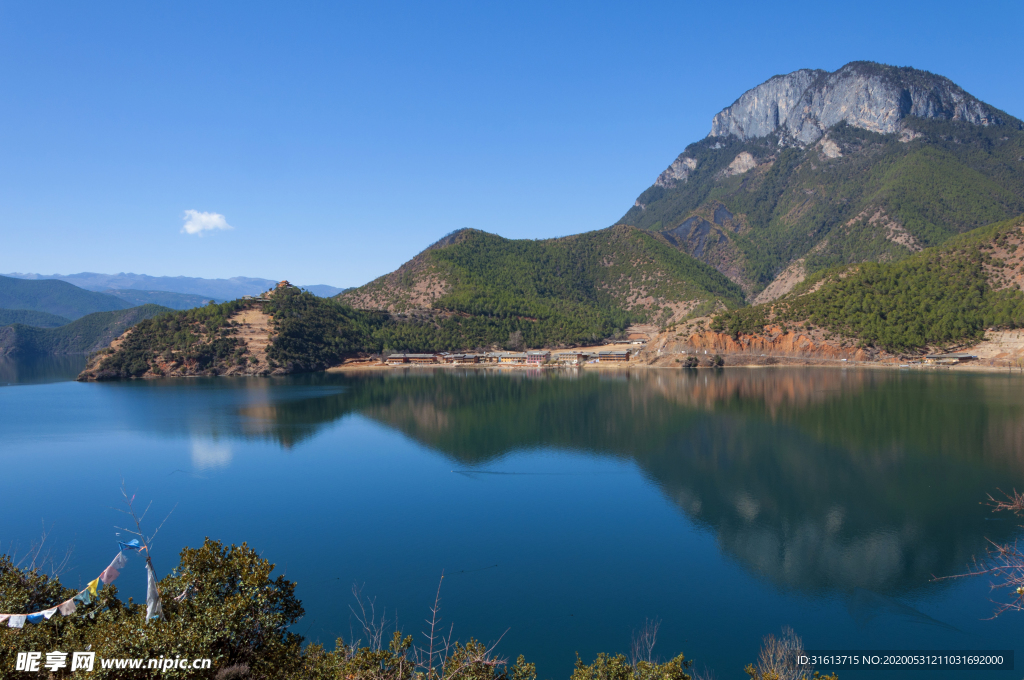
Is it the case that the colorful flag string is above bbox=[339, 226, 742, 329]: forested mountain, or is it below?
below

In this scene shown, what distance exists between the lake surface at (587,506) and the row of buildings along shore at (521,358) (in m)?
47.3

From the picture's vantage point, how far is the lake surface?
900 inches

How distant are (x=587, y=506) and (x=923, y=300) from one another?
92773 millimetres

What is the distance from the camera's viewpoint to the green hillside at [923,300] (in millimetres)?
95250

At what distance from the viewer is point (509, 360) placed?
12519cm

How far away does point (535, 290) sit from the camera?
183875 millimetres

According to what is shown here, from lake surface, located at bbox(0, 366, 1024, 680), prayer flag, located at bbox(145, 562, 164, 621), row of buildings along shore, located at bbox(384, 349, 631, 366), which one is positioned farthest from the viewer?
row of buildings along shore, located at bbox(384, 349, 631, 366)

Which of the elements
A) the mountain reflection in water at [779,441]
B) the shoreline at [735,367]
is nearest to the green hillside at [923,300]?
the shoreline at [735,367]

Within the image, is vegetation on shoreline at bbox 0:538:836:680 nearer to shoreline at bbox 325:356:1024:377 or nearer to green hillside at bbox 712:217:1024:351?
shoreline at bbox 325:356:1024:377

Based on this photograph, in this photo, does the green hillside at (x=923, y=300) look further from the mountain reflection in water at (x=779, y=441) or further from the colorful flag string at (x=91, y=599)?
the colorful flag string at (x=91, y=599)

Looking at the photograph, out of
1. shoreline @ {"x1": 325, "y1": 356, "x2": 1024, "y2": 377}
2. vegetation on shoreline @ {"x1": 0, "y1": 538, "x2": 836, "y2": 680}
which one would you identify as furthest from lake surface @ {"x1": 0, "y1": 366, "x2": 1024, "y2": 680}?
shoreline @ {"x1": 325, "y1": 356, "x2": 1024, "y2": 377}

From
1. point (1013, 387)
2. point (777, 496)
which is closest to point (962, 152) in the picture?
point (1013, 387)

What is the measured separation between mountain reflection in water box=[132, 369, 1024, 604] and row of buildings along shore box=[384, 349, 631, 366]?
2415cm

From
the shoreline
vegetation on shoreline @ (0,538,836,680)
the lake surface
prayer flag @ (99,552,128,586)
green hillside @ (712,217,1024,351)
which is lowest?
the lake surface
